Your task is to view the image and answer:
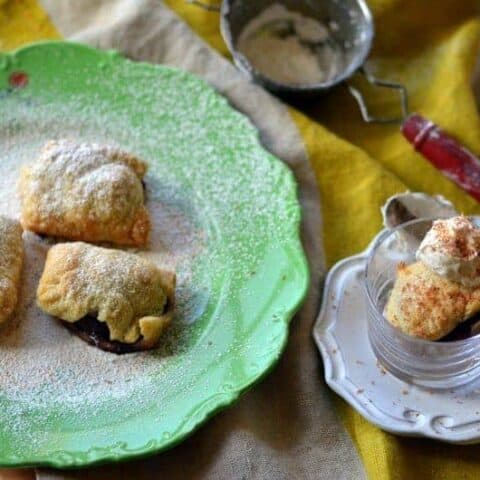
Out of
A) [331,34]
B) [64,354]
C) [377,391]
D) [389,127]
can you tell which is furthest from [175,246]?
[331,34]

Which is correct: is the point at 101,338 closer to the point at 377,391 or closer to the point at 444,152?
the point at 377,391

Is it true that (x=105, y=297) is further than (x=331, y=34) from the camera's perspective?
No

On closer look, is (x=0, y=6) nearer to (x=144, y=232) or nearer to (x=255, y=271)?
(x=144, y=232)

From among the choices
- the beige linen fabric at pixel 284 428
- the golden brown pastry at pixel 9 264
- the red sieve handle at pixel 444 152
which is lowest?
the beige linen fabric at pixel 284 428

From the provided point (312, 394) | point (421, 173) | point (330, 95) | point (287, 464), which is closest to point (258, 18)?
point (330, 95)

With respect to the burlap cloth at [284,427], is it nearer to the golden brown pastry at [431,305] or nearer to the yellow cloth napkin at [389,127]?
the yellow cloth napkin at [389,127]

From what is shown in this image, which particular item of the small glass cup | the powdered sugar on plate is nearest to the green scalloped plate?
the powdered sugar on plate

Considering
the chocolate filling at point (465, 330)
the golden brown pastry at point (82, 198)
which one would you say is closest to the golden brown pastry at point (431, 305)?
the chocolate filling at point (465, 330)
